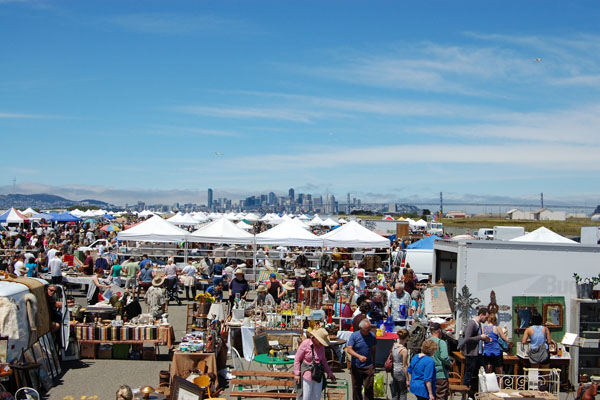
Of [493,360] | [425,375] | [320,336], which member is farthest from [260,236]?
[425,375]

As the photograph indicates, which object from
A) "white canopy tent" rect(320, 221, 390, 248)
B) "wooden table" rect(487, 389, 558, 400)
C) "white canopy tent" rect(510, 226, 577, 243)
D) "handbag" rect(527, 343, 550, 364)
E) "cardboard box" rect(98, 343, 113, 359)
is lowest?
"cardboard box" rect(98, 343, 113, 359)

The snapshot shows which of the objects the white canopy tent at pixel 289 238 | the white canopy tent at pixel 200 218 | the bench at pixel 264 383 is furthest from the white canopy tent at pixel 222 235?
the white canopy tent at pixel 200 218

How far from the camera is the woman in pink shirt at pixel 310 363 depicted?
23.1 feet

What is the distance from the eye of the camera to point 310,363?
7.05 metres

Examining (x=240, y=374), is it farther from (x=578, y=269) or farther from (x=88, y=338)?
(x=578, y=269)

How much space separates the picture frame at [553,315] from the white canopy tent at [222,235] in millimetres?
12191

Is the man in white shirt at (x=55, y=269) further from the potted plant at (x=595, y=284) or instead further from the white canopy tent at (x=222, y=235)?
the potted plant at (x=595, y=284)

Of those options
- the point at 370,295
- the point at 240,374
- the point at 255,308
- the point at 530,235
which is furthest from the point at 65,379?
the point at 530,235

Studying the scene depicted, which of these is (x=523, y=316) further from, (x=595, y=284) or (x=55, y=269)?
(x=55, y=269)

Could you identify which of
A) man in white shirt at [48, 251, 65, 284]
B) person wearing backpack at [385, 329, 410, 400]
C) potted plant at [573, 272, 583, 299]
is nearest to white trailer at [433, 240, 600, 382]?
potted plant at [573, 272, 583, 299]

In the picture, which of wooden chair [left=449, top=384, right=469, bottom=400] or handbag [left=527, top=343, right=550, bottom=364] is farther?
Answer: handbag [left=527, top=343, right=550, bottom=364]

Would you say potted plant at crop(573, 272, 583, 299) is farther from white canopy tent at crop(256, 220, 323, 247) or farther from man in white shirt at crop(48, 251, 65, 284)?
man in white shirt at crop(48, 251, 65, 284)

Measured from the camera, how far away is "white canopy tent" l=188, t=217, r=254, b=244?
795 inches

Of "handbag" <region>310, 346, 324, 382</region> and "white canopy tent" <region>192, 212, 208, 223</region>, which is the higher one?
"white canopy tent" <region>192, 212, 208, 223</region>
